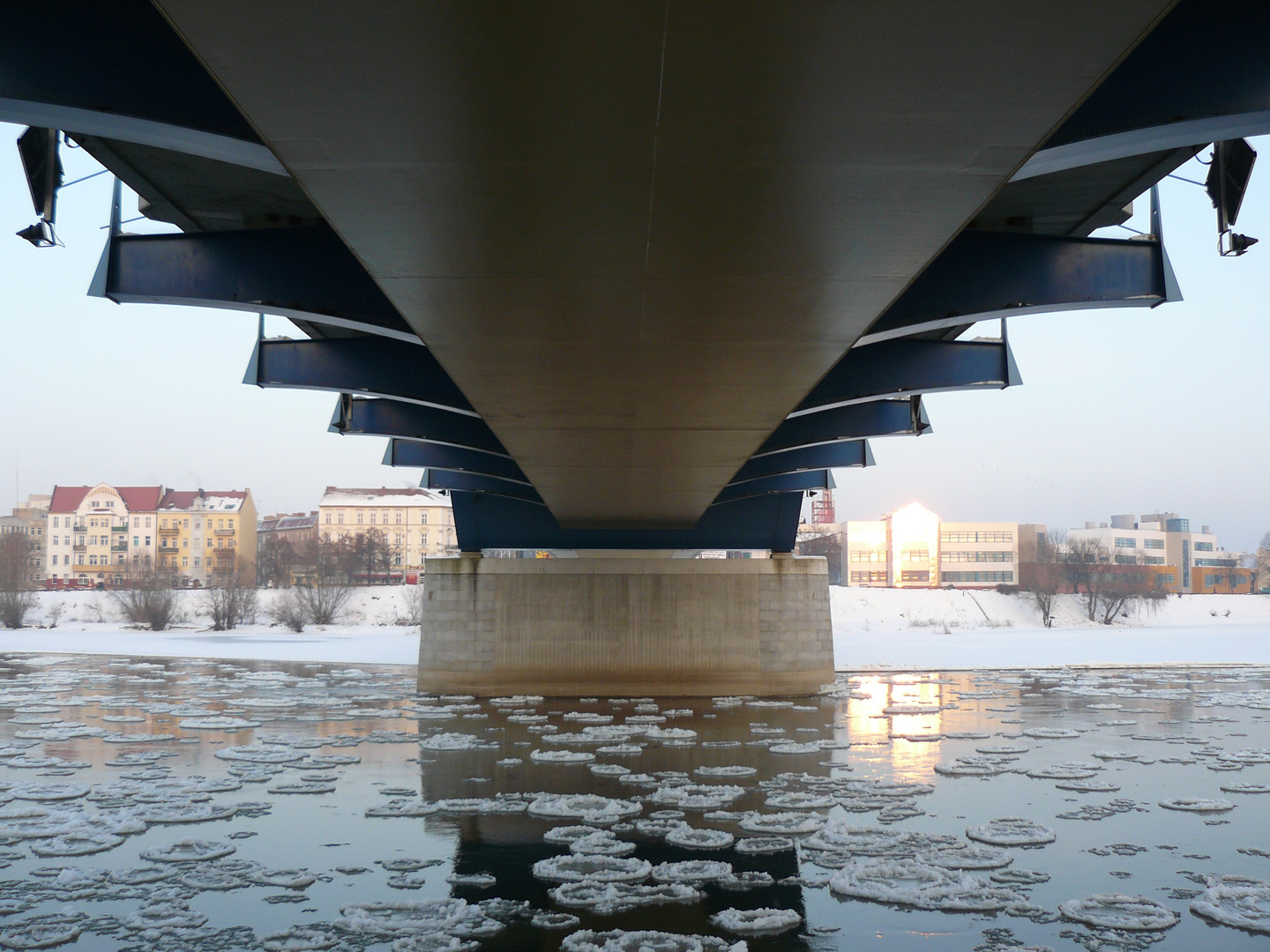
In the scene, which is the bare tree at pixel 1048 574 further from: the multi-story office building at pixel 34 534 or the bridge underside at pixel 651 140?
the multi-story office building at pixel 34 534

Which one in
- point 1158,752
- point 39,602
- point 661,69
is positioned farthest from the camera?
point 39,602

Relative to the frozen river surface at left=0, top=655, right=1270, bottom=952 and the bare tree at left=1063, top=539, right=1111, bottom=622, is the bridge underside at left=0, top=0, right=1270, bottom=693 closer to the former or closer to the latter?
the frozen river surface at left=0, top=655, right=1270, bottom=952

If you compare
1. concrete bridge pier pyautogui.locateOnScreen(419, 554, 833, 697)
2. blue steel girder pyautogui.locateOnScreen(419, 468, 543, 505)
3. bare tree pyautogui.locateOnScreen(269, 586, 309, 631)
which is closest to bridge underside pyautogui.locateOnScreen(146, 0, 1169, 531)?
blue steel girder pyautogui.locateOnScreen(419, 468, 543, 505)

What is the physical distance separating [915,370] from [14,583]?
77.8 m

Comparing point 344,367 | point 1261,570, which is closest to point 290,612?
point 344,367

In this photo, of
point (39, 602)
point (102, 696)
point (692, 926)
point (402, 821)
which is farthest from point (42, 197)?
point (39, 602)

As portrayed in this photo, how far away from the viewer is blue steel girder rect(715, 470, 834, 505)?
3003 cm

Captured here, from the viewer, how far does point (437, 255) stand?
702cm

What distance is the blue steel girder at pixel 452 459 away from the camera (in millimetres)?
24672

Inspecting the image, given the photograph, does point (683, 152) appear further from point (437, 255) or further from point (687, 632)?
point (687, 632)

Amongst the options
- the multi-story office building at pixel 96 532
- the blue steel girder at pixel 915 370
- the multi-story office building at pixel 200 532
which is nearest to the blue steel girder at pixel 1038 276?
the blue steel girder at pixel 915 370

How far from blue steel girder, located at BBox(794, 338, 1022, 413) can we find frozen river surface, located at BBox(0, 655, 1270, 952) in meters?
6.24

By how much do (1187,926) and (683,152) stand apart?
9091mm

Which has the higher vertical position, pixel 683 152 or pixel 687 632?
pixel 683 152
